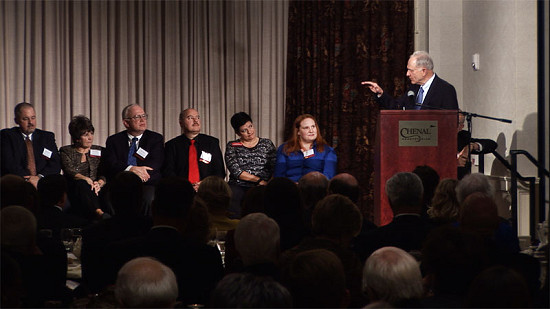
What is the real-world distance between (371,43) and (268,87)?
1274 millimetres

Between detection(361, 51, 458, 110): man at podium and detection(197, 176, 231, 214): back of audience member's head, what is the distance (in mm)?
2041

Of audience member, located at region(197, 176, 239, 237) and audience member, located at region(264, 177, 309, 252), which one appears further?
audience member, located at region(197, 176, 239, 237)

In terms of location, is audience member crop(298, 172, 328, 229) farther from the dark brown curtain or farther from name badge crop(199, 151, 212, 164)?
the dark brown curtain

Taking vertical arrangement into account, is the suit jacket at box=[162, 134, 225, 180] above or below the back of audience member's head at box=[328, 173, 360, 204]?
above

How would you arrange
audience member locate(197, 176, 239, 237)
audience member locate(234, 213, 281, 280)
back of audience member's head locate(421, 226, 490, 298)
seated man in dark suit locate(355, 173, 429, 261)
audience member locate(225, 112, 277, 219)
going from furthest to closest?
audience member locate(225, 112, 277, 219), audience member locate(197, 176, 239, 237), seated man in dark suit locate(355, 173, 429, 261), audience member locate(234, 213, 281, 280), back of audience member's head locate(421, 226, 490, 298)

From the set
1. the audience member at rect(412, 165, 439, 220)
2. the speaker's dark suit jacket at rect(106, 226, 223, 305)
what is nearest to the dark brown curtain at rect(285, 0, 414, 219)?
the audience member at rect(412, 165, 439, 220)

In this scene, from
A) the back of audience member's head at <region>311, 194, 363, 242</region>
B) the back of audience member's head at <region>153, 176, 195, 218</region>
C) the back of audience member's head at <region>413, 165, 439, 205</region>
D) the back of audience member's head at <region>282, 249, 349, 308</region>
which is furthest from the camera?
the back of audience member's head at <region>413, 165, 439, 205</region>

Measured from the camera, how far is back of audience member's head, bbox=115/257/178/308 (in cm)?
203

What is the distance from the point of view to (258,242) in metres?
2.52

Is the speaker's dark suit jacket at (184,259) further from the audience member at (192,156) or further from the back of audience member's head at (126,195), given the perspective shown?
the audience member at (192,156)

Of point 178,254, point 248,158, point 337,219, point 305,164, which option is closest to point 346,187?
point 337,219

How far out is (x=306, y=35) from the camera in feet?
26.5

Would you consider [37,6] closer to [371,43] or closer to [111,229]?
[371,43]

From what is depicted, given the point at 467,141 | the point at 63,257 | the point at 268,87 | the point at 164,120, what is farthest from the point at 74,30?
the point at 63,257
